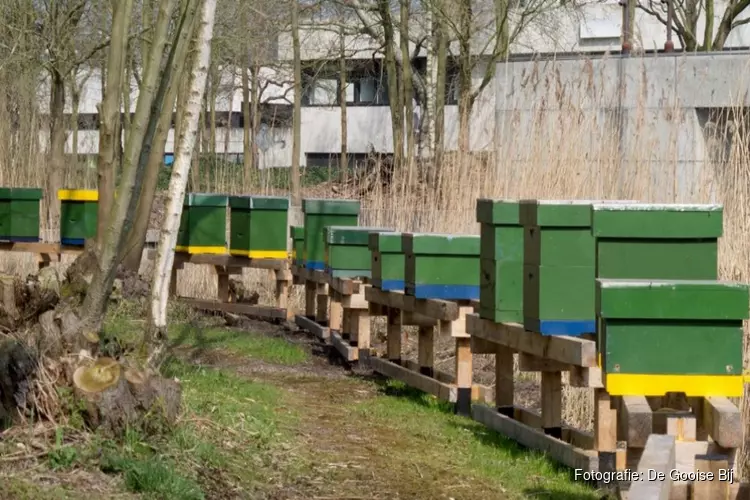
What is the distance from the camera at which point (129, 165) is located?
7.27 meters

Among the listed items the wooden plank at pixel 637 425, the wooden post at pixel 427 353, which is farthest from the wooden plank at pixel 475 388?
the wooden plank at pixel 637 425

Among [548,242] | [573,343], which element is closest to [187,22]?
[548,242]

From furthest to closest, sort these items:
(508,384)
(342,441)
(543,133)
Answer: (543,133) < (508,384) < (342,441)

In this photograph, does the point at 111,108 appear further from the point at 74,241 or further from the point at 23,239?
the point at 23,239

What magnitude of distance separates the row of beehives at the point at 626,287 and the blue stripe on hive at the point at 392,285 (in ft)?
7.36

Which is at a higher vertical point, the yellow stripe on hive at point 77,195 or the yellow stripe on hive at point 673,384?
the yellow stripe on hive at point 77,195

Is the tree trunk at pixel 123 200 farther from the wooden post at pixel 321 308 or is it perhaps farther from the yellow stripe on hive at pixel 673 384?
the wooden post at pixel 321 308

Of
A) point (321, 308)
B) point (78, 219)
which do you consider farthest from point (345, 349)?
point (78, 219)

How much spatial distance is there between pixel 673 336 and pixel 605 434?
2.62 ft

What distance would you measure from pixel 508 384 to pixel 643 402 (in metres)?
2.27

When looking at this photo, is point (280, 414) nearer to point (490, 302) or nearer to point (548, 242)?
point (490, 302)

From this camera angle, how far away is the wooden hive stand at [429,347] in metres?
9.16

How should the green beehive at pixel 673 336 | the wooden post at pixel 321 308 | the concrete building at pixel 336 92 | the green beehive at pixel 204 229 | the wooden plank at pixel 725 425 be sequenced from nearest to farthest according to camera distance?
1. the wooden plank at pixel 725 425
2. the green beehive at pixel 673 336
3. the wooden post at pixel 321 308
4. the green beehive at pixel 204 229
5. the concrete building at pixel 336 92

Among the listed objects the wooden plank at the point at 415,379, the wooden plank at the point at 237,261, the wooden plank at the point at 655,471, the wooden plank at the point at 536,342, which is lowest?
the wooden plank at the point at 415,379
